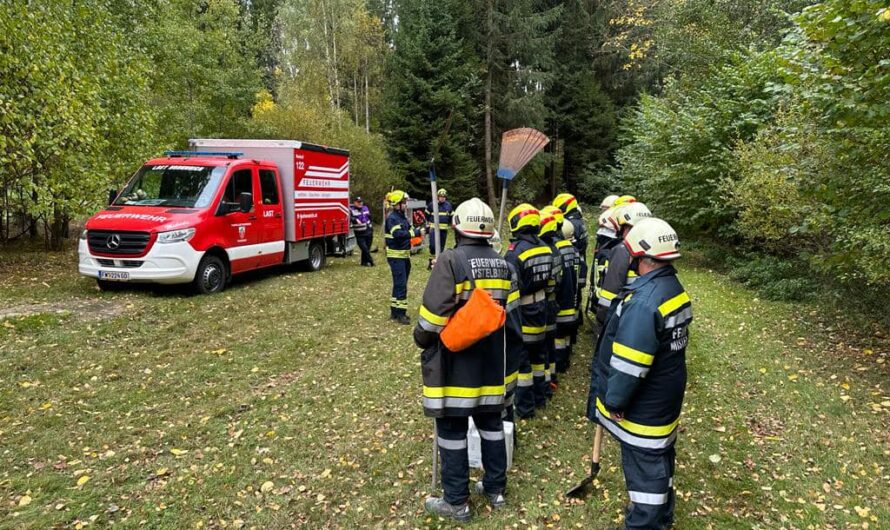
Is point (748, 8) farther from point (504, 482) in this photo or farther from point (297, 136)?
point (504, 482)

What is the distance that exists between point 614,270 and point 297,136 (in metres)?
19.6

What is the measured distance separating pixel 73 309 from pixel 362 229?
7554mm

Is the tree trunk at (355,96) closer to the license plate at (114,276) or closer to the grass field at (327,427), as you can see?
the license plate at (114,276)

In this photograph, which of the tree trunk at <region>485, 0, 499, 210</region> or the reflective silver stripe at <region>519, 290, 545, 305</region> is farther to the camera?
the tree trunk at <region>485, 0, 499, 210</region>

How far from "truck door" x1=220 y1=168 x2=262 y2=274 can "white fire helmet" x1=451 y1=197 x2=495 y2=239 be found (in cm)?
744

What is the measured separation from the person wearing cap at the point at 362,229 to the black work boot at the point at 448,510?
1083cm

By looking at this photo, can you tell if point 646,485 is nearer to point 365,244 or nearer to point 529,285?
point 529,285

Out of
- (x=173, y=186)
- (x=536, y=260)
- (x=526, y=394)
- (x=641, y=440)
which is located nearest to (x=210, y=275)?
(x=173, y=186)

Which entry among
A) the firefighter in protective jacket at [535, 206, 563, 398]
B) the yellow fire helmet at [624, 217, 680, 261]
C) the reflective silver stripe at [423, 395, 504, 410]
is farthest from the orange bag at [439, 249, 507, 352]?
the firefighter in protective jacket at [535, 206, 563, 398]

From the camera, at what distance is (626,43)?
28.1 m

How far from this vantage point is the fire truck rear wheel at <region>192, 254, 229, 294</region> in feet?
31.4

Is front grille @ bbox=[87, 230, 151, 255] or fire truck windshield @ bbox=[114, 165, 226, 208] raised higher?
fire truck windshield @ bbox=[114, 165, 226, 208]

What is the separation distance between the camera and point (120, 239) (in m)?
8.91

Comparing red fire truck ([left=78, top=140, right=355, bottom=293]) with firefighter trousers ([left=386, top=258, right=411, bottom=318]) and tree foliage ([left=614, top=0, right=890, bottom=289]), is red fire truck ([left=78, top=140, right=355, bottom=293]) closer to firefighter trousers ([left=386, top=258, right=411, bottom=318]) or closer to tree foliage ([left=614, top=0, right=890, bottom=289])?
firefighter trousers ([left=386, top=258, right=411, bottom=318])
